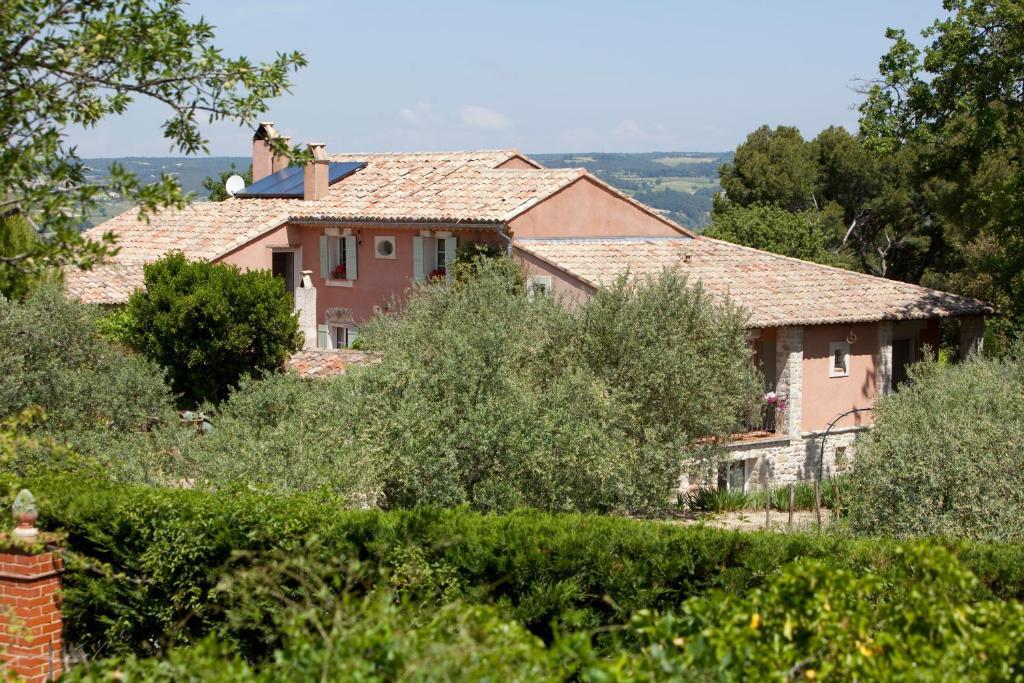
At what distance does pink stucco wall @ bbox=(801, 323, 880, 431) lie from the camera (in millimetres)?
27703

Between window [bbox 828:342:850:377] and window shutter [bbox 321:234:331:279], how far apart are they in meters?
12.9

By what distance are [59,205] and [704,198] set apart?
122m

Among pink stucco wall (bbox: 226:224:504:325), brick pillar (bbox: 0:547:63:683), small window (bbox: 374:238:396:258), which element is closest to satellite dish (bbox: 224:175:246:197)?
pink stucco wall (bbox: 226:224:504:325)

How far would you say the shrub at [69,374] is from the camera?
18.0 m

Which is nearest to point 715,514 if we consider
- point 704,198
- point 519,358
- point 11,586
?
point 519,358

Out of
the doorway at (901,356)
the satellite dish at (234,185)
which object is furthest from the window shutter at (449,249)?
the satellite dish at (234,185)

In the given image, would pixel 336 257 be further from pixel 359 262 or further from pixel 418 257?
pixel 418 257

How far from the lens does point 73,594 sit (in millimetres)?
11211

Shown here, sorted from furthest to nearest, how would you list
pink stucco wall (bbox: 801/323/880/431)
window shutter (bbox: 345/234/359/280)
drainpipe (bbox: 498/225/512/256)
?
window shutter (bbox: 345/234/359/280) < drainpipe (bbox: 498/225/512/256) < pink stucco wall (bbox: 801/323/880/431)

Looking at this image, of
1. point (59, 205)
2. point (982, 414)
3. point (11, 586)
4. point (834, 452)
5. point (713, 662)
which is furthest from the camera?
point (834, 452)

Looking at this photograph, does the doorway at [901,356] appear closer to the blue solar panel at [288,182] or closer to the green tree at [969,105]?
the green tree at [969,105]

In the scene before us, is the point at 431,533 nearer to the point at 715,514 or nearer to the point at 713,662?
the point at 713,662

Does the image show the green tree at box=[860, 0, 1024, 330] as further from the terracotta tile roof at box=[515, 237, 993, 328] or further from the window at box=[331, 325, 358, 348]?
the window at box=[331, 325, 358, 348]

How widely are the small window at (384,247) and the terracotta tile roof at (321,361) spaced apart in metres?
3.85
